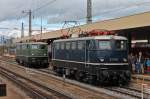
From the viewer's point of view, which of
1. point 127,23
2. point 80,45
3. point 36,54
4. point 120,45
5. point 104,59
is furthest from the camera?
point 36,54

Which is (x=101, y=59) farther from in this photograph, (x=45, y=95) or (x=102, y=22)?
(x=102, y=22)

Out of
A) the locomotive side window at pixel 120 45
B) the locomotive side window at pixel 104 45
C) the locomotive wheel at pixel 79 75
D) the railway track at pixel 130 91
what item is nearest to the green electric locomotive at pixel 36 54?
the locomotive wheel at pixel 79 75

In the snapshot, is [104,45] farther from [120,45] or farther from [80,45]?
[80,45]

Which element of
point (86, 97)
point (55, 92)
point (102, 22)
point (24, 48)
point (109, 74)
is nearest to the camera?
point (86, 97)

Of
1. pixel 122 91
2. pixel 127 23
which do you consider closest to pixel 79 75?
pixel 122 91

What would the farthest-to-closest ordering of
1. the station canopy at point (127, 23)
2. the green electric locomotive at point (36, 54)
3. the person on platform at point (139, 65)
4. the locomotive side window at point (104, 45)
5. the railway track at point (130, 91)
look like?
1. the green electric locomotive at point (36, 54)
2. the person on platform at point (139, 65)
3. the station canopy at point (127, 23)
4. the locomotive side window at point (104, 45)
5. the railway track at point (130, 91)

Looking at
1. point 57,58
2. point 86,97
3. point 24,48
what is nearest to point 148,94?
point 86,97

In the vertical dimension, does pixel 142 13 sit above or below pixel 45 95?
above

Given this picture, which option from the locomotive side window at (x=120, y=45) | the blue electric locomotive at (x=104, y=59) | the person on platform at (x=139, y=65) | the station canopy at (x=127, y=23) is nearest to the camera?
the blue electric locomotive at (x=104, y=59)

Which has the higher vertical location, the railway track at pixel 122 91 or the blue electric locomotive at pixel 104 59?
the blue electric locomotive at pixel 104 59

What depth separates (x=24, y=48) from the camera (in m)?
45.3

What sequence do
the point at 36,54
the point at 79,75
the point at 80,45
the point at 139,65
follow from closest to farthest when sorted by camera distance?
the point at 80,45 < the point at 79,75 < the point at 139,65 < the point at 36,54

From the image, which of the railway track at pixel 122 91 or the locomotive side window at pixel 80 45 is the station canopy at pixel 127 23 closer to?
the locomotive side window at pixel 80 45

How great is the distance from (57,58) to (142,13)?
7523mm
